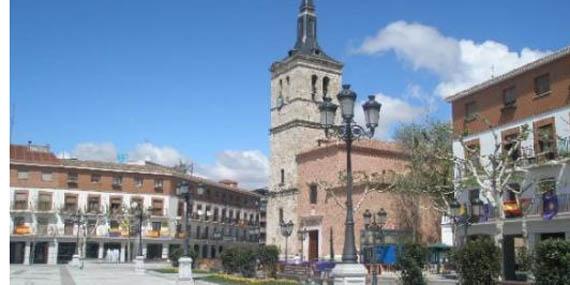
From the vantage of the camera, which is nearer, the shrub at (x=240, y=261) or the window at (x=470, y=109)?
the shrub at (x=240, y=261)

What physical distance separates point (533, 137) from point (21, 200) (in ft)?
151

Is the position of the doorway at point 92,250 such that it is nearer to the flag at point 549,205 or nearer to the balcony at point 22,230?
the balcony at point 22,230

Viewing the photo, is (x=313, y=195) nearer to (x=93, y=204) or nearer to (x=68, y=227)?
(x=93, y=204)

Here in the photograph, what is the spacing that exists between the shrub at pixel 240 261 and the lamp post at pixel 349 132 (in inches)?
552

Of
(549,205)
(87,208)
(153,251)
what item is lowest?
(153,251)

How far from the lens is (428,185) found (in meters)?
33.2

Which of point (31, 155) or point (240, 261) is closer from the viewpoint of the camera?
point (240, 261)

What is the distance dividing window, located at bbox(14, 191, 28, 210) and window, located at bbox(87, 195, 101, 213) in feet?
18.3

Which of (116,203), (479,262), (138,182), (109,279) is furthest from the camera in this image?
(138,182)

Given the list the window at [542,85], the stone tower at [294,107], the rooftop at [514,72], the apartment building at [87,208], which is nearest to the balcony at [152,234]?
the apartment building at [87,208]

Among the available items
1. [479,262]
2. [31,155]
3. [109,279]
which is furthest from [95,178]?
[479,262]

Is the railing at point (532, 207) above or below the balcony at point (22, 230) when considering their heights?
above

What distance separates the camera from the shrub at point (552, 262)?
36.8 feet

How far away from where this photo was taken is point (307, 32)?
52438 mm
